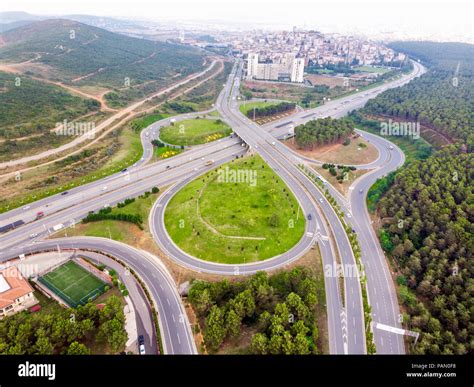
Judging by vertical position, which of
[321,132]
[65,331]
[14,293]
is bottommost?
[65,331]

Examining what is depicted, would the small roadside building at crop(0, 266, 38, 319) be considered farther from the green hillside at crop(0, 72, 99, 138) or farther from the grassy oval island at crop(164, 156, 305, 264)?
the green hillside at crop(0, 72, 99, 138)

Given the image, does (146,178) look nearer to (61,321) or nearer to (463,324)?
(61,321)

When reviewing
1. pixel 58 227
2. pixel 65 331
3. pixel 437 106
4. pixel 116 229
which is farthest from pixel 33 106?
pixel 437 106

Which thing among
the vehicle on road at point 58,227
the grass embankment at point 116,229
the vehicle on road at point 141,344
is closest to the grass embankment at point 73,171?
the vehicle on road at point 58,227

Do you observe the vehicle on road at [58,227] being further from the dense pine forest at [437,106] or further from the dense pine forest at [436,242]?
the dense pine forest at [437,106]

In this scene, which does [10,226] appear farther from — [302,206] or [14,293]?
[302,206]

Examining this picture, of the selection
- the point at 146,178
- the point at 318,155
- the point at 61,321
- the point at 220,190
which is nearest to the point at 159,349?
the point at 61,321

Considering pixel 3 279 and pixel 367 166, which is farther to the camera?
pixel 367 166
